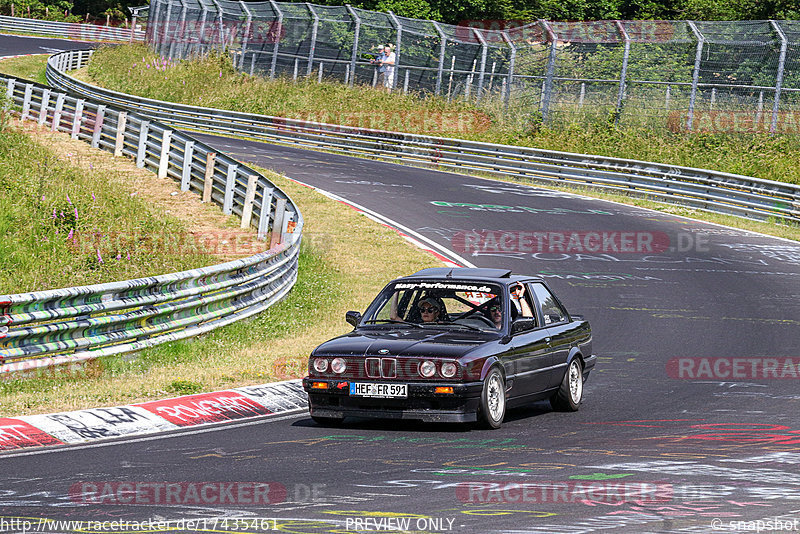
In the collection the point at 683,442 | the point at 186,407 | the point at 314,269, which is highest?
the point at 683,442

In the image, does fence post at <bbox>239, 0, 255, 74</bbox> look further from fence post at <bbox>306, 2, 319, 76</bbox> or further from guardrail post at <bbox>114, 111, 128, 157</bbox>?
guardrail post at <bbox>114, 111, 128, 157</bbox>

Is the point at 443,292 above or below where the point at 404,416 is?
above

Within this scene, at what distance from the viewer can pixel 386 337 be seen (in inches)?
385

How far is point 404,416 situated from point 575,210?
63.2ft

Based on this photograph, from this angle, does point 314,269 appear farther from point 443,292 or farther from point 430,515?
point 430,515

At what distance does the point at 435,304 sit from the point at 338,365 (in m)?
1.43

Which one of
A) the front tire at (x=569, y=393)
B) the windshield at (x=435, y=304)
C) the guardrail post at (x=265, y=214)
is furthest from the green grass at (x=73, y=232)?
the front tire at (x=569, y=393)

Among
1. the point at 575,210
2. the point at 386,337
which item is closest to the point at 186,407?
the point at 386,337

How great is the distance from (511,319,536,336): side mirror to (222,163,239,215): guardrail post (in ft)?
45.1

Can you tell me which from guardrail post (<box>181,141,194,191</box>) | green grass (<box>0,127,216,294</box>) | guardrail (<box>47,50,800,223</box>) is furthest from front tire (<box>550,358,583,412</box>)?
guardrail (<box>47,50,800,223</box>)

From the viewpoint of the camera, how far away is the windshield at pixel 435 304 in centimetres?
1025

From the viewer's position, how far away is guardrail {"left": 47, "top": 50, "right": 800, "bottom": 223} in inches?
1101

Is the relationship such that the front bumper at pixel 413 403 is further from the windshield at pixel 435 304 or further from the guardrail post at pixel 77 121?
the guardrail post at pixel 77 121
